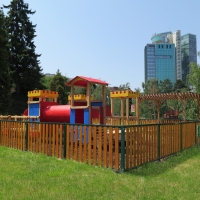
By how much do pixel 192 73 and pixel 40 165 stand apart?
19.9 metres

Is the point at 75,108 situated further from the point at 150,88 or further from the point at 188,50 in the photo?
the point at 188,50

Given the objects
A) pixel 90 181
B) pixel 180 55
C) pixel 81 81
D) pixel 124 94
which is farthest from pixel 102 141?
pixel 180 55

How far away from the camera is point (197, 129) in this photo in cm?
1096

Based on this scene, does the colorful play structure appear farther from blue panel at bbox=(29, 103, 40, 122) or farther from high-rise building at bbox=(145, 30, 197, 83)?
high-rise building at bbox=(145, 30, 197, 83)

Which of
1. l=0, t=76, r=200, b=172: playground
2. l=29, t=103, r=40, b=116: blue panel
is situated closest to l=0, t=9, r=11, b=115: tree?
A: l=29, t=103, r=40, b=116: blue panel

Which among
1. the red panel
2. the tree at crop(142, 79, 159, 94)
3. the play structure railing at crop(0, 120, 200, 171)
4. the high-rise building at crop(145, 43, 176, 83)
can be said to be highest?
the high-rise building at crop(145, 43, 176, 83)

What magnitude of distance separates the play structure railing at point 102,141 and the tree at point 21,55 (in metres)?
19.5

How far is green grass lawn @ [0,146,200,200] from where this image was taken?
427 cm

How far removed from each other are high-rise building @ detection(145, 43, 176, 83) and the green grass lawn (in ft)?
443

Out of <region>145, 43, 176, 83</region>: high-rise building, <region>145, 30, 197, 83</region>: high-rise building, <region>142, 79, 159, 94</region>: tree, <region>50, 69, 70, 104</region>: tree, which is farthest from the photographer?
<region>145, 43, 176, 83</region>: high-rise building

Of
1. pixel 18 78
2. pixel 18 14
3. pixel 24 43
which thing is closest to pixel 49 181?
pixel 18 78

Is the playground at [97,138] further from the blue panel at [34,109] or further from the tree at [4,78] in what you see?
the tree at [4,78]

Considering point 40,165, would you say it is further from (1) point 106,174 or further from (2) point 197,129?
(2) point 197,129

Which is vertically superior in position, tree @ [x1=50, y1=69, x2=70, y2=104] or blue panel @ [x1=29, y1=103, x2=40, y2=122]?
tree @ [x1=50, y1=69, x2=70, y2=104]
